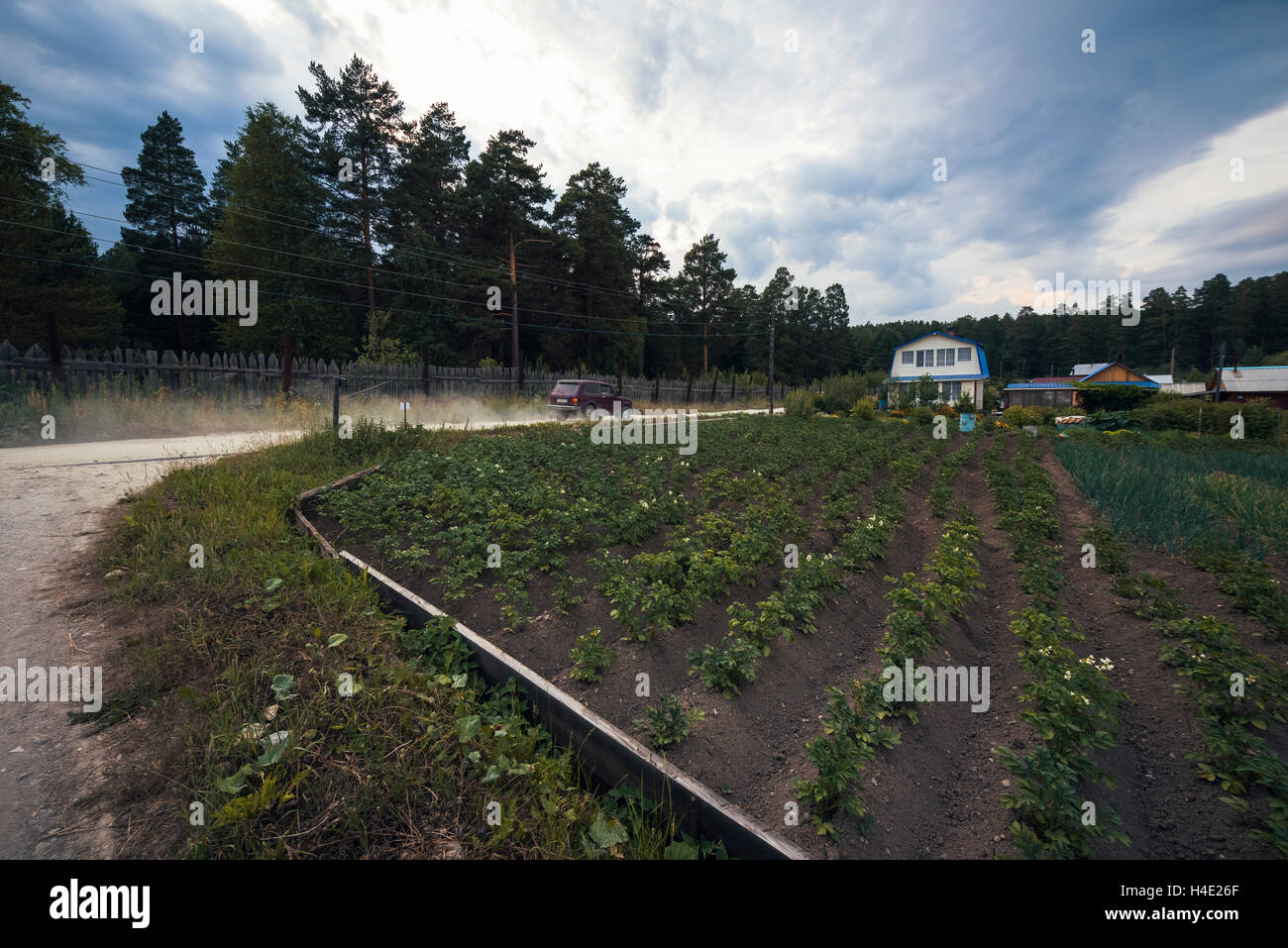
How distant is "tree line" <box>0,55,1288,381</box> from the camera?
25031mm

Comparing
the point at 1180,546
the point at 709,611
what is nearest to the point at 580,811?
the point at 709,611

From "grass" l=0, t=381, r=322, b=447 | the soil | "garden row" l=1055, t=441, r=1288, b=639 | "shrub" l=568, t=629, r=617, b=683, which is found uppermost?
"grass" l=0, t=381, r=322, b=447

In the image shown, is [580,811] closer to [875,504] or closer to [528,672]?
[528,672]

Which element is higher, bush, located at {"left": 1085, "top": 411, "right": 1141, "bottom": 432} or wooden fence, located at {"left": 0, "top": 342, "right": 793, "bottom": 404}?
wooden fence, located at {"left": 0, "top": 342, "right": 793, "bottom": 404}

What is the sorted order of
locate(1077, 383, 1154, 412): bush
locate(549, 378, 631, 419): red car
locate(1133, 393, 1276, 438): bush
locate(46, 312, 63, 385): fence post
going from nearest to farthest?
locate(46, 312, 63, 385): fence post, locate(549, 378, 631, 419): red car, locate(1133, 393, 1276, 438): bush, locate(1077, 383, 1154, 412): bush

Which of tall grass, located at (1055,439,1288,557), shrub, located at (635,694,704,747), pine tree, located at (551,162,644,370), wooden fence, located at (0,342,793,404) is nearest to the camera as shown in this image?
shrub, located at (635,694,704,747)

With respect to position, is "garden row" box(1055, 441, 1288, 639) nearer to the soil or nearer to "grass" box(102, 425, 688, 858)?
the soil

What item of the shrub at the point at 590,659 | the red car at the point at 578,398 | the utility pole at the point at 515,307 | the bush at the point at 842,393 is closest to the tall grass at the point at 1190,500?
the shrub at the point at 590,659

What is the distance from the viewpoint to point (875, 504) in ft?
29.7

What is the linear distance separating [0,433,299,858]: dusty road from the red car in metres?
12.3

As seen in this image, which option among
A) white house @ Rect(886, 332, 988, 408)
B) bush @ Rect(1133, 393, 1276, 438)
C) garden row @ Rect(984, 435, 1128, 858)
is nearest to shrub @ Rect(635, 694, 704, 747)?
garden row @ Rect(984, 435, 1128, 858)

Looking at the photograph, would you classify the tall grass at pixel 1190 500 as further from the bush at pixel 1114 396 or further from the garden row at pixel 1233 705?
the bush at pixel 1114 396

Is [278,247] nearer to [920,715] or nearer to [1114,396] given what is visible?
[920,715]

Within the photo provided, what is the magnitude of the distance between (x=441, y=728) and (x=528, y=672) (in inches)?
24.8
